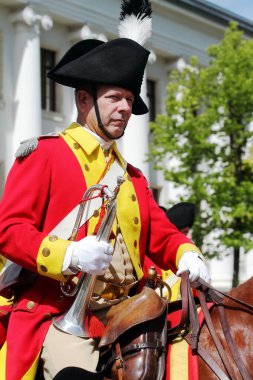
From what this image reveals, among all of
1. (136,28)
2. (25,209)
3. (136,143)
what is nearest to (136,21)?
(136,28)

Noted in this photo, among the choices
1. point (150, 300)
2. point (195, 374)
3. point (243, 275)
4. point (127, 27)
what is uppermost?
point (127, 27)

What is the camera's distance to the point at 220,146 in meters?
28.5

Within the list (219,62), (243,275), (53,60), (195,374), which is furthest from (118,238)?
(243,275)

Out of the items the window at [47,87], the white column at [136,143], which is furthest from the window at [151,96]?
the window at [47,87]

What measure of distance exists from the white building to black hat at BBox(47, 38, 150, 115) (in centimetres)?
2364

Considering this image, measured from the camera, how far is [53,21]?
31.6 metres

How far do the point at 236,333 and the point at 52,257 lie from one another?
0.97m

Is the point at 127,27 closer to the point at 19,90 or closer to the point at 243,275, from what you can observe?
the point at 19,90

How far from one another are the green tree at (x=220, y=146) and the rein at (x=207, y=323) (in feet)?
71.3

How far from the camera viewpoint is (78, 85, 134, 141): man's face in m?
5.12

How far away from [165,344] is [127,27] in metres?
1.80

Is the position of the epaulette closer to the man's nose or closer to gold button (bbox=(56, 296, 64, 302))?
the man's nose

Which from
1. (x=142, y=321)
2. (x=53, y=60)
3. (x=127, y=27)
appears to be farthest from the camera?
(x=53, y=60)

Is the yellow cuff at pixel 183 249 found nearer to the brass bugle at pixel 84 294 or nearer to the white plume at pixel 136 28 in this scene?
the brass bugle at pixel 84 294
